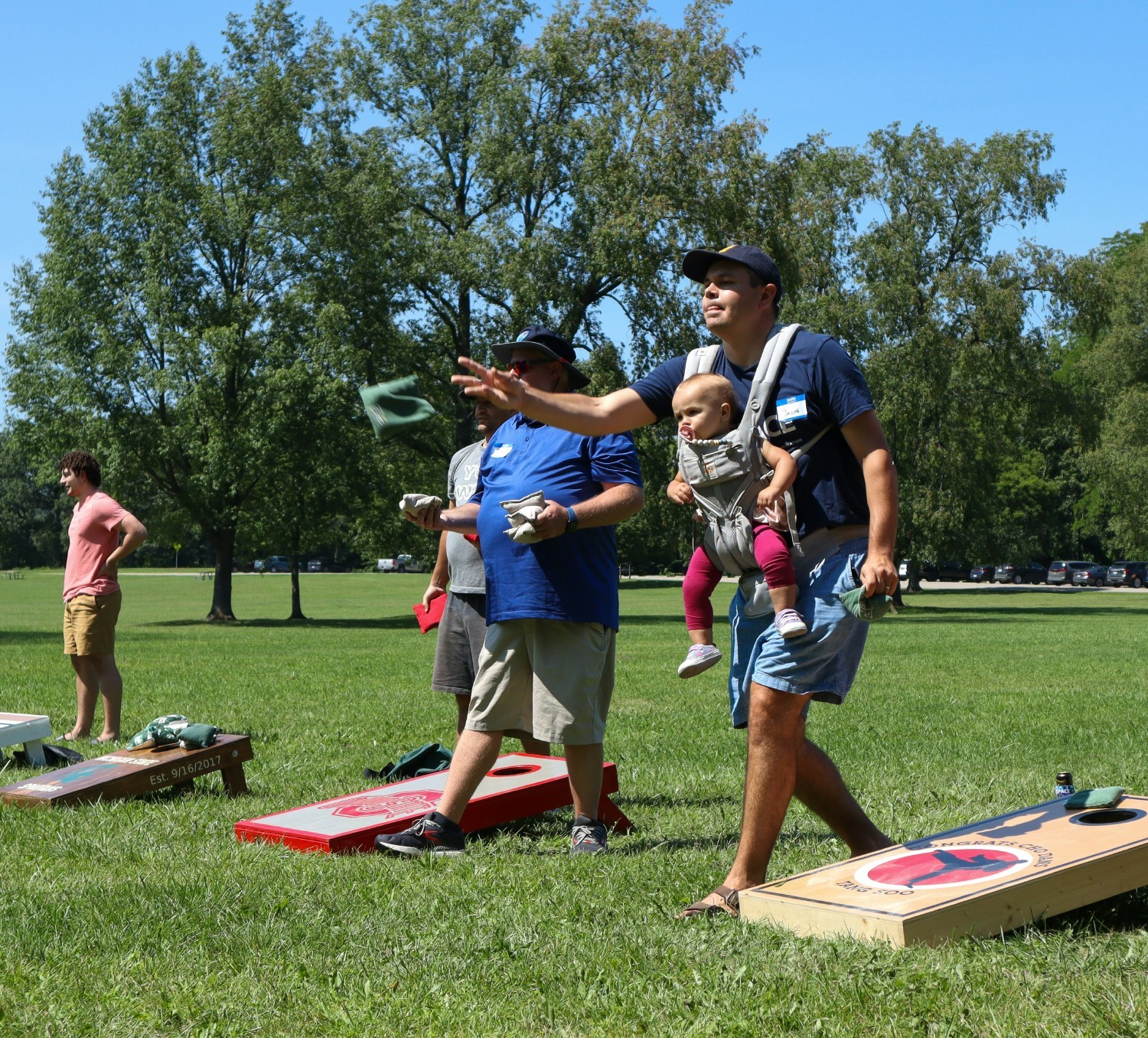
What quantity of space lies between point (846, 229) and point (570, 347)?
1417 inches

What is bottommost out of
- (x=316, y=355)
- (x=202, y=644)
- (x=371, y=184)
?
(x=202, y=644)

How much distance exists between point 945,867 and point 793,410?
5.34 feet

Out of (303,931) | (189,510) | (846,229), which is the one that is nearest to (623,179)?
(846,229)

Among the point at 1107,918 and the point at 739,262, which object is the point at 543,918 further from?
the point at 739,262

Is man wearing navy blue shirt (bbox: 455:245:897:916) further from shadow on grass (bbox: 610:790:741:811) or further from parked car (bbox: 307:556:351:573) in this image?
parked car (bbox: 307:556:351:573)

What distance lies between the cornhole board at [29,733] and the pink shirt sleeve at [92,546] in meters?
1.51

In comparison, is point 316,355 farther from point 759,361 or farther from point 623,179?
point 759,361

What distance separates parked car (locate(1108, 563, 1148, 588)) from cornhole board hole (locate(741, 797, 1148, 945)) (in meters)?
75.9

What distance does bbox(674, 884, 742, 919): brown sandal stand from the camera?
14.3ft

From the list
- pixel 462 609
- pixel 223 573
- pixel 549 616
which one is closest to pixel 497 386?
pixel 549 616

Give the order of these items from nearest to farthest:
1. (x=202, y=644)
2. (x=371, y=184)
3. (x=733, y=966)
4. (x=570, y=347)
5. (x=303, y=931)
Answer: (x=733, y=966) < (x=303, y=931) < (x=570, y=347) < (x=202, y=644) < (x=371, y=184)

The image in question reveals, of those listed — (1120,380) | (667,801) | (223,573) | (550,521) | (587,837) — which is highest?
(1120,380)

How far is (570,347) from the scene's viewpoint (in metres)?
6.30

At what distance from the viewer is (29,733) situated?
842 cm
